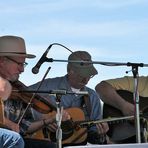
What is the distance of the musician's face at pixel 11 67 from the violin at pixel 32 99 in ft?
0.31

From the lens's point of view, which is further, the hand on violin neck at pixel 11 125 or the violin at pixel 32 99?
the violin at pixel 32 99

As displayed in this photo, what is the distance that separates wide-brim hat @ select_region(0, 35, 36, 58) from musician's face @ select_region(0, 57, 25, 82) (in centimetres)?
4

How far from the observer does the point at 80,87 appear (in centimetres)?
488

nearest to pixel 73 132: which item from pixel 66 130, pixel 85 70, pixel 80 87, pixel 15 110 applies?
pixel 66 130

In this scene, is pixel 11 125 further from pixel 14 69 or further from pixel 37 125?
pixel 37 125

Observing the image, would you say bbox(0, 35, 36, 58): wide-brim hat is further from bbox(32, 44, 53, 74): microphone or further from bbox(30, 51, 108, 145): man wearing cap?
bbox(30, 51, 108, 145): man wearing cap

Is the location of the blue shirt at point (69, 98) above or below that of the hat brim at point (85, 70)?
below

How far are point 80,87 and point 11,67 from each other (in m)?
1.05

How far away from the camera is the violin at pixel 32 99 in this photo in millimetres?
4066

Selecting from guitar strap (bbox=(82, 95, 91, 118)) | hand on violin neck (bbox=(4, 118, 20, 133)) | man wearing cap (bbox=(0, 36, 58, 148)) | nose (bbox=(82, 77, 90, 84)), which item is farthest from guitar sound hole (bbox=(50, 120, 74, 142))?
hand on violin neck (bbox=(4, 118, 20, 133))

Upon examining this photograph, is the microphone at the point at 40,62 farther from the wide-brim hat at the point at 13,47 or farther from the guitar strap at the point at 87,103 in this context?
the guitar strap at the point at 87,103

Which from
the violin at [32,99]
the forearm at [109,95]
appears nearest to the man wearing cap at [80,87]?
the forearm at [109,95]

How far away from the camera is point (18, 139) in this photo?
3.43m

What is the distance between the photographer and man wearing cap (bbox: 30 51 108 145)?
15.5 feet
